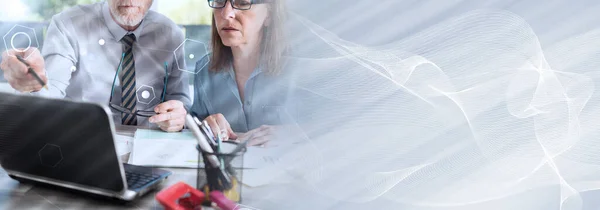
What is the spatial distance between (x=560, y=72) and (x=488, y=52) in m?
0.13

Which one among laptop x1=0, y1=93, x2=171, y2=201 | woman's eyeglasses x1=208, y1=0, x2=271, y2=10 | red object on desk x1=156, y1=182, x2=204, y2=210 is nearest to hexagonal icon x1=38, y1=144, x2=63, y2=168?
laptop x1=0, y1=93, x2=171, y2=201

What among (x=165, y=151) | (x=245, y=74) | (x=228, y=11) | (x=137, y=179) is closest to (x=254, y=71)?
(x=245, y=74)

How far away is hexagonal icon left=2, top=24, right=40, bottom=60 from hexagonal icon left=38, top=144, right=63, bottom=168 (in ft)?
1.24

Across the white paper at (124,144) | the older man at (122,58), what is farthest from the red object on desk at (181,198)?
the older man at (122,58)

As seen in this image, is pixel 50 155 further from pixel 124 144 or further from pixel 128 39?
pixel 128 39

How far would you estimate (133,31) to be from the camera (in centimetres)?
85

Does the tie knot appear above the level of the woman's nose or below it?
below

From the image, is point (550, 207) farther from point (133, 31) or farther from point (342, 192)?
point (133, 31)

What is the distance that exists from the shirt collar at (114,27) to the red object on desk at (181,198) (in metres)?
0.44

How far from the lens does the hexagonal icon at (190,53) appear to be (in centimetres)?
82

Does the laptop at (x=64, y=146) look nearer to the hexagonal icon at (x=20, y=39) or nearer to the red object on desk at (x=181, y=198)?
the red object on desk at (x=181, y=198)

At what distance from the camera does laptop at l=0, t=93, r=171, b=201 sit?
488 mm

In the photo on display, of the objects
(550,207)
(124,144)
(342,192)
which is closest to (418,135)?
(342,192)

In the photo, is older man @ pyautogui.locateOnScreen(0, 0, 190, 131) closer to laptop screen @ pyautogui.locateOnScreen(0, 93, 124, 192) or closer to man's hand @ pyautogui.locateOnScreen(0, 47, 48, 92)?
man's hand @ pyautogui.locateOnScreen(0, 47, 48, 92)
